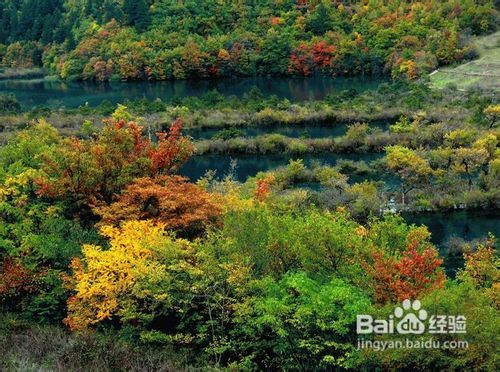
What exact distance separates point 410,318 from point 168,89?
9248 cm

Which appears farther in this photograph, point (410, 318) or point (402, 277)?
point (402, 277)

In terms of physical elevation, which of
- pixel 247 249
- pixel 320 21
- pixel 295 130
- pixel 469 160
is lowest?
pixel 295 130

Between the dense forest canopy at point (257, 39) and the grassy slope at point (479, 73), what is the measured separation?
312 centimetres

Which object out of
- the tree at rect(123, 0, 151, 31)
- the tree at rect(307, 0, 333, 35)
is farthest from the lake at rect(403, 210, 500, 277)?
the tree at rect(123, 0, 151, 31)

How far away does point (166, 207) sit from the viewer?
25484 millimetres

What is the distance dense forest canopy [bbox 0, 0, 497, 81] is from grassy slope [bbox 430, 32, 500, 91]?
10.2 feet

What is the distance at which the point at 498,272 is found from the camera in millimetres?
24938

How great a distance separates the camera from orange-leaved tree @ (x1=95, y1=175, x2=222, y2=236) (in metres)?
25.6

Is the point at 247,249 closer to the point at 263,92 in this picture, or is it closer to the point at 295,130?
the point at 295,130

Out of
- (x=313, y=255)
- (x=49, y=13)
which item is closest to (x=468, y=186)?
(x=313, y=255)

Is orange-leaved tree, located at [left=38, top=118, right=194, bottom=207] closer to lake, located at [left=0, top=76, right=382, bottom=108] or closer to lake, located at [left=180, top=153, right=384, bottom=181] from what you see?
lake, located at [left=180, top=153, right=384, bottom=181]

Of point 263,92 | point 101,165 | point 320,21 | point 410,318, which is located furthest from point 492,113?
point 320,21

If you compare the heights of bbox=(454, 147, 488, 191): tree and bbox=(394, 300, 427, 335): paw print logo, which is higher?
bbox=(394, 300, 427, 335): paw print logo

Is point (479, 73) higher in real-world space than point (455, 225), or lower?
higher
